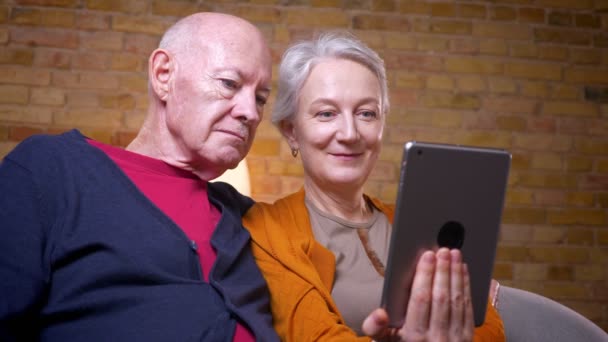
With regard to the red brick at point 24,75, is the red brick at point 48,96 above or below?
below

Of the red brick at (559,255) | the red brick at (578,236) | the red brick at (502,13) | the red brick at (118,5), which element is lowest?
the red brick at (559,255)

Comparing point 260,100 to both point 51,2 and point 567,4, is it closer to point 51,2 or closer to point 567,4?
point 51,2

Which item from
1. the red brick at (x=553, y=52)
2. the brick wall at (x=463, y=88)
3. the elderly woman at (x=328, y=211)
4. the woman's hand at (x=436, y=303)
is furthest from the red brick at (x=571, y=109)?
the woman's hand at (x=436, y=303)

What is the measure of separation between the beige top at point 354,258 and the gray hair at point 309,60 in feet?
0.83

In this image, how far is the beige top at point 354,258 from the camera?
123cm

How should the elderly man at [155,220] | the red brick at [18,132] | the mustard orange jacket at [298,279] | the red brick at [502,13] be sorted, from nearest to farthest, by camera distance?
the elderly man at [155,220] < the mustard orange jacket at [298,279] < the red brick at [18,132] < the red brick at [502,13]

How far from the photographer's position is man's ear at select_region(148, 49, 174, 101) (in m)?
1.26

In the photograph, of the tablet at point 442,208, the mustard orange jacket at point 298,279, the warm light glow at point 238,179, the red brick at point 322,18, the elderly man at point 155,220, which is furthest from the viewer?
the red brick at point 322,18

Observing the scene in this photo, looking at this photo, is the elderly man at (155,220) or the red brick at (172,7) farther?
the red brick at (172,7)

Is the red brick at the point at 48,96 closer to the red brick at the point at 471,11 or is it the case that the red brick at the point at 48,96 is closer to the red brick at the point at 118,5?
the red brick at the point at 118,5

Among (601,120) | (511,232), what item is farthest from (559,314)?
(601,120)

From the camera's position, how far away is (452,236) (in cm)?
90

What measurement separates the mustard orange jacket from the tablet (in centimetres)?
24

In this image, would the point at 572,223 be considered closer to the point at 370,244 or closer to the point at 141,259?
the point at 370,244
